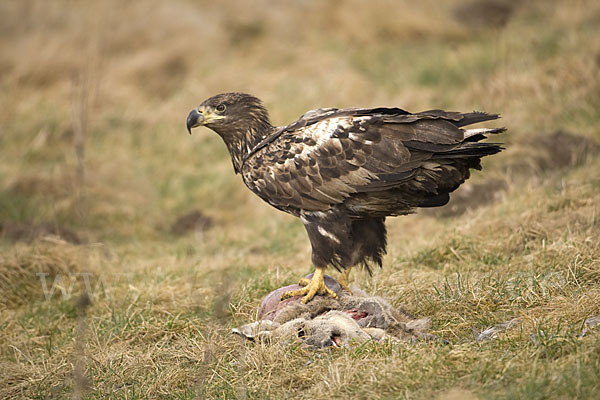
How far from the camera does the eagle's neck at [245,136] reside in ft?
17.0

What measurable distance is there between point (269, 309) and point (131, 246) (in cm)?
352

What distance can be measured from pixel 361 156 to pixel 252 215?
14.6 feet

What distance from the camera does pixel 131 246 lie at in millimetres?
7961

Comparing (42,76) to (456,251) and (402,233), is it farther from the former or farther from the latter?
(456,251)

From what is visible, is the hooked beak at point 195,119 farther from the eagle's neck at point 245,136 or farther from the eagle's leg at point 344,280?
the eagle's leg at point 344,280

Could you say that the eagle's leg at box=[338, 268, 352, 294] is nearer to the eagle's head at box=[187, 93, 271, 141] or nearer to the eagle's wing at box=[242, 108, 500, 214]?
the eagle's wing at box=[242, 108, 500, 214]

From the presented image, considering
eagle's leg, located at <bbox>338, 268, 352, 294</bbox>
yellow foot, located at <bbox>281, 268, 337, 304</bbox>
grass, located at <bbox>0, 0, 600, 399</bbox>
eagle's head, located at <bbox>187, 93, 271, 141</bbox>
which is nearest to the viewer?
grass, located at <bbox>0, 0, 600, 399</bbox>

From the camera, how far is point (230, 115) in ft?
16.9

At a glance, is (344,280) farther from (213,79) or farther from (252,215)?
(213,79)

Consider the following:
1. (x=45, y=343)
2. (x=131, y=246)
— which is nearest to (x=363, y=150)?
(x=45, y=343)

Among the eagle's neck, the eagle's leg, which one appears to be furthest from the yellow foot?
the eagle's neck

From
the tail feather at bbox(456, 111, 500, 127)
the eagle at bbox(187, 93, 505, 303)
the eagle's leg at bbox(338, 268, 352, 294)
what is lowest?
A: the eagle's leg at bbox(338, 268, 352, 294)

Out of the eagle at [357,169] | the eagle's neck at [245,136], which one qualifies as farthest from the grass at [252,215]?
the eagle's neck at [245,136]

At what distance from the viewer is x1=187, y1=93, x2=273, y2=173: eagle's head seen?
5.14m
